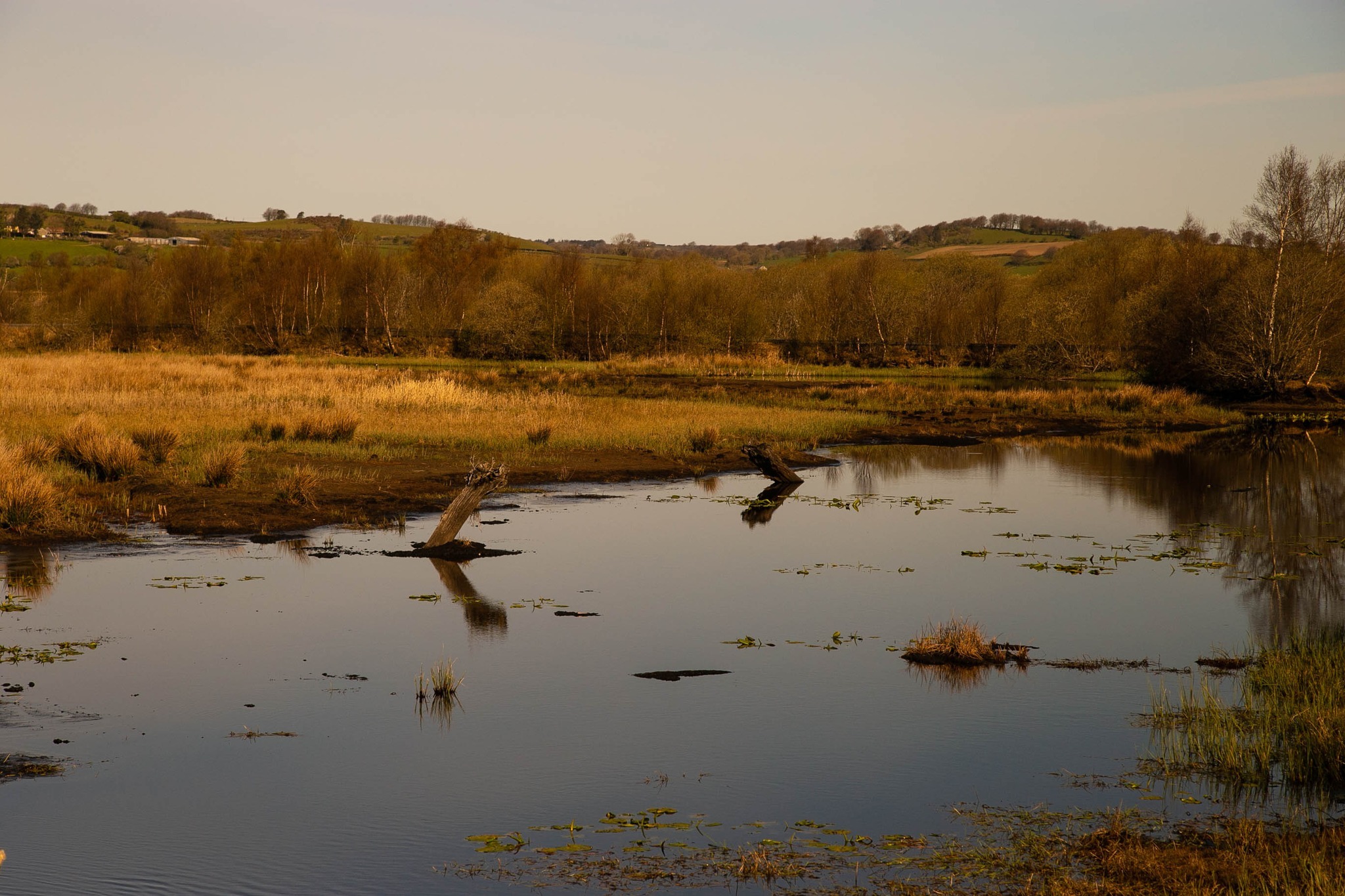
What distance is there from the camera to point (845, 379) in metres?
63.8

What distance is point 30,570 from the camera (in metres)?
14.2

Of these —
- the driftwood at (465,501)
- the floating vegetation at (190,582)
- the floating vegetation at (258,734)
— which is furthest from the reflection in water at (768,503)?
the floating vegetation at (258,734)

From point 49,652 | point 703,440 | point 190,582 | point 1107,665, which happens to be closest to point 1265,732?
point 1107,665

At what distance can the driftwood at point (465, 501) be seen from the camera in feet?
52.6

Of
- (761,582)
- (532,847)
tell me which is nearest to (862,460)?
(761,582)

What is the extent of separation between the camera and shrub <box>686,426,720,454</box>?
29.2m

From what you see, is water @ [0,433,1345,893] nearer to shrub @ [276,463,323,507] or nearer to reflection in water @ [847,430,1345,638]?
reflection in water @ [847,430,1345,638]

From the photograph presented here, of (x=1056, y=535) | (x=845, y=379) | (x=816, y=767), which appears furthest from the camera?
(x=845, y=379)

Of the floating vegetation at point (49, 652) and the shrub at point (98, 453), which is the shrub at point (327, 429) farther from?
the floating vegetation at point (49, 652)

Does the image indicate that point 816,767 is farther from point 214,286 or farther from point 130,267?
point 130,267

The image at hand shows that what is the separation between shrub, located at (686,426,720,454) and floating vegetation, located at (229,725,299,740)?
801 inches

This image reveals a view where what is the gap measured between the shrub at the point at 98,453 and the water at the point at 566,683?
426cm

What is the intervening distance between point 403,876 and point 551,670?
4.33 m

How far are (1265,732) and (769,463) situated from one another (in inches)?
603
